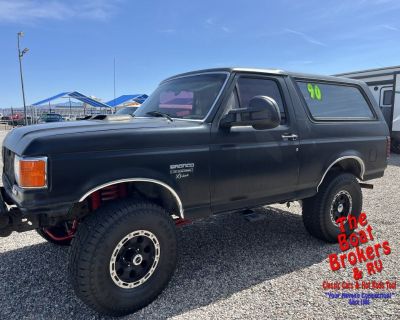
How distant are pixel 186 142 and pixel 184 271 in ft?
4.73

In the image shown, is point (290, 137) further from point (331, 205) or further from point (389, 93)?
point (389, 93)

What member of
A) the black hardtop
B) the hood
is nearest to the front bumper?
the hood

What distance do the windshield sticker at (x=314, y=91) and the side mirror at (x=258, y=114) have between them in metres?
1.35

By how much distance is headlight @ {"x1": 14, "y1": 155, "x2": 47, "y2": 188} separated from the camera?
241 cm

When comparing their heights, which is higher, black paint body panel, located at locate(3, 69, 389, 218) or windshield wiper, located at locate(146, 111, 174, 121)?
windshield wiper, located at locate(146, 111, 174, 121)

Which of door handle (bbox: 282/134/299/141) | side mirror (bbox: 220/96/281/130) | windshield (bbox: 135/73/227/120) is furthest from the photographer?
door handle (bbox: 282/134/299/141)

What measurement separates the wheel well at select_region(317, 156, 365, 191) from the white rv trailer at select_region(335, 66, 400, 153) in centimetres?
1010

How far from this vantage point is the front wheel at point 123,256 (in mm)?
2633

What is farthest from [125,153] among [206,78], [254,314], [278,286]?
[278,286]

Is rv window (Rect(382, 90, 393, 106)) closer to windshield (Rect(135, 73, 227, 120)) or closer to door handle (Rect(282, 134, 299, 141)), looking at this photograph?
door handle (Rect(282, 134, 299, 141))

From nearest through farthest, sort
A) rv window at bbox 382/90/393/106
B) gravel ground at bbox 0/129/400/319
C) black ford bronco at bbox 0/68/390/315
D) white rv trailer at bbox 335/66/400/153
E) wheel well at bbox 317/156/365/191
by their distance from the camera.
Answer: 1. black ford bronco at bbox 0/68/390/315
2. gravel ground at bbox 0/129/400/319
3. wheel well at bbox 317/156/365/191
4. white rv trailer at bbox 335/66/400/153
5. rv window at bbox 382/90/393/106

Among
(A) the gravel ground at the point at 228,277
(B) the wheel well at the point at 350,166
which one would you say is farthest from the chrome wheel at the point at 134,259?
(B) the wheel well at the point at 350,166

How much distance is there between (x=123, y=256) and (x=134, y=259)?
0.30 ft

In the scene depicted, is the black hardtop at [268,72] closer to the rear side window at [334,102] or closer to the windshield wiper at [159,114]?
the rear side window at [334,102]
